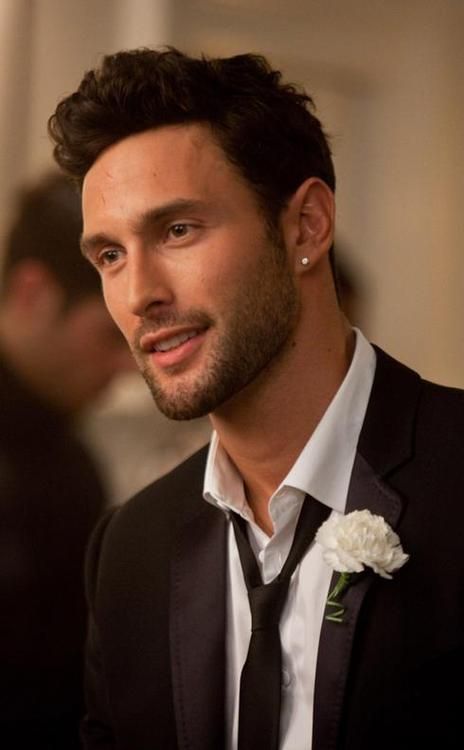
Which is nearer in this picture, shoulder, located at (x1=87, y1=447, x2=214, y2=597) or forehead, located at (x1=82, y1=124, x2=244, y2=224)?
forehead, located at (x1=82, y1=124, x2=244, y2=224)

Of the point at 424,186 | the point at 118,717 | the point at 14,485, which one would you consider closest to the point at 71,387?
the point at 14,485

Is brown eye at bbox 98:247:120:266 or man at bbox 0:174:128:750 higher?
brown eye at bbox 98:247:120:266

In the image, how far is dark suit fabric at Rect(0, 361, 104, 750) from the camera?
4.22 ft

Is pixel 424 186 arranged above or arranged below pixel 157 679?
above

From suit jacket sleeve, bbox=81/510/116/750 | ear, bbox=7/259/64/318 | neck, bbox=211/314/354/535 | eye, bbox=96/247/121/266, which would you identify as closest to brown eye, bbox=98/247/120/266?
eye, bbox=96/247/121/266

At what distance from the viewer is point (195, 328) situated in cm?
114

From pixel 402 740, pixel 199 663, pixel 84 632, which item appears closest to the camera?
pixel 402 740

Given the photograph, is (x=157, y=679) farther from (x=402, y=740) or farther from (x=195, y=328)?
(x=195, y=328)

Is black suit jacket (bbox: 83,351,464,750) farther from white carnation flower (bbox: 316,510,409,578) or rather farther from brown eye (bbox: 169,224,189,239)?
brown eye (bbox: 169,224,189,239)

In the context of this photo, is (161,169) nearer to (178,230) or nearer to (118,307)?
(178,230)

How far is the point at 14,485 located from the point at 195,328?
351 mm

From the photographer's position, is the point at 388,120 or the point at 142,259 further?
the point at 388,120

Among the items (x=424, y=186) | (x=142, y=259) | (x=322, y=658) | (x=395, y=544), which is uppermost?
(x=424, y=186)

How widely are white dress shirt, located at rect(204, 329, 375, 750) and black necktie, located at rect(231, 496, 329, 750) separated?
0.01 meters
